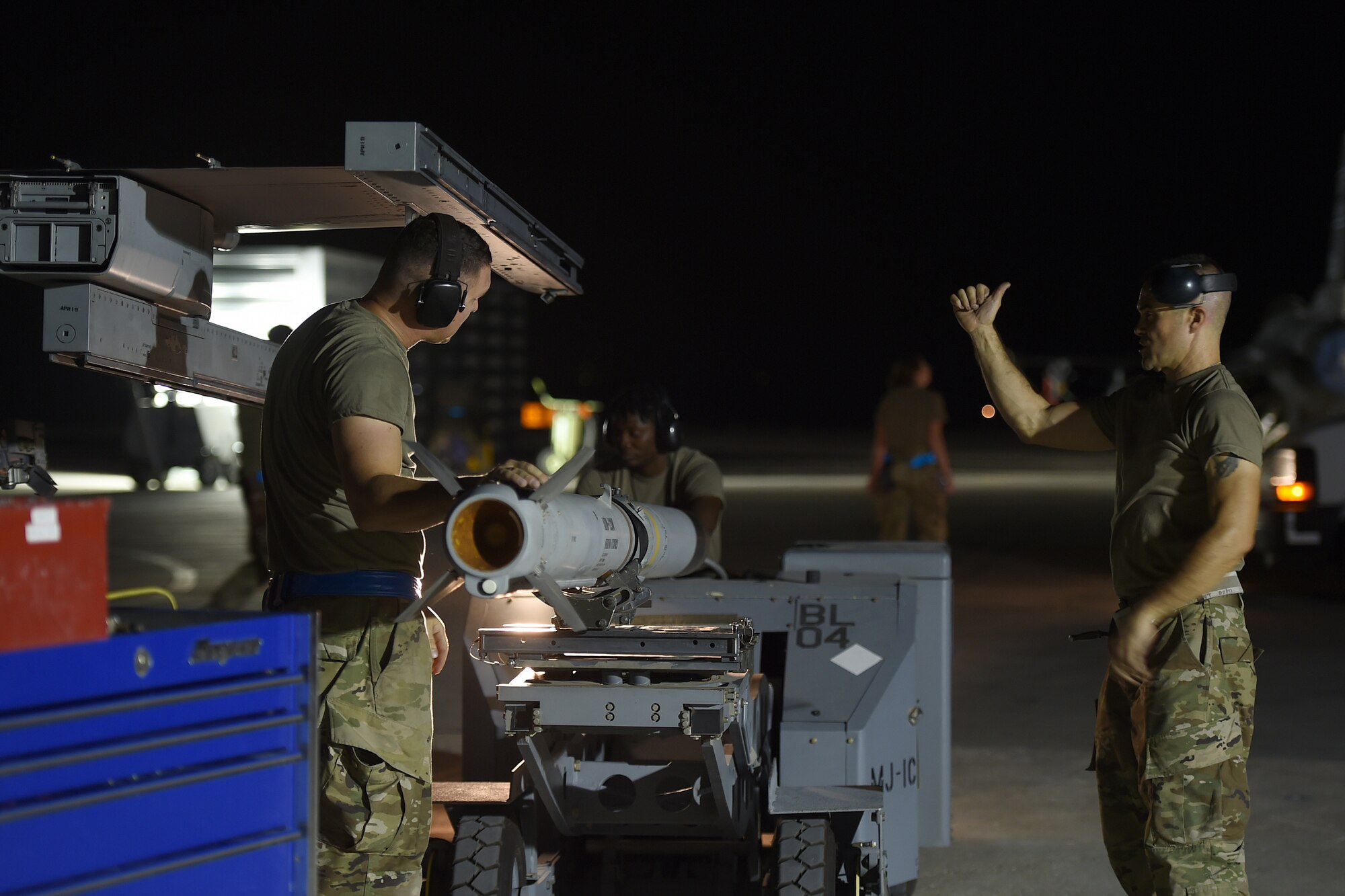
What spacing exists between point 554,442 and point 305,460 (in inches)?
970

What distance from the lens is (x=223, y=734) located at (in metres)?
2.25

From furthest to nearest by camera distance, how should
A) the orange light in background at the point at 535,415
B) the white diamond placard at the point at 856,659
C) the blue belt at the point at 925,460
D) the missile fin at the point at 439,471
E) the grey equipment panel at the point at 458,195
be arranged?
the orange light in background at the point at 535,415
the blue belt at the point at 925,460
the white diamond placard at the point at 856,659
the grey equipment panel at the point at 458,195
the missile fin at the point at 439,471

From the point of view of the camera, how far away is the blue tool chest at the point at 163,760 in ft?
6.48

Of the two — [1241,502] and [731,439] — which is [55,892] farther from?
[731,439]

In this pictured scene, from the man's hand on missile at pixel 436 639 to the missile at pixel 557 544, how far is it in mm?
357

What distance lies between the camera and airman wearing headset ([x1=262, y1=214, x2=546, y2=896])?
2.96 m

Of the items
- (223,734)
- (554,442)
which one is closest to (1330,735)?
(223,734)

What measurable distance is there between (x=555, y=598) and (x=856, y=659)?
1.61m

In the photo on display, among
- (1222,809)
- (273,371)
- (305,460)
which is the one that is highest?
(273,371)

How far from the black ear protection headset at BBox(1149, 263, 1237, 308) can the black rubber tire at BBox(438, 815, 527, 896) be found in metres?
2.19

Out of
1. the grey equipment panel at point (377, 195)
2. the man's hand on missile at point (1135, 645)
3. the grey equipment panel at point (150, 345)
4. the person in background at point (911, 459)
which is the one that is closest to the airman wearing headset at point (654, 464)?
the grey equipment panel at point (377, 195)

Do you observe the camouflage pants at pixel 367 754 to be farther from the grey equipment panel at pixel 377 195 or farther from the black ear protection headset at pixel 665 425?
the black ear protection headset at pixel 665 425

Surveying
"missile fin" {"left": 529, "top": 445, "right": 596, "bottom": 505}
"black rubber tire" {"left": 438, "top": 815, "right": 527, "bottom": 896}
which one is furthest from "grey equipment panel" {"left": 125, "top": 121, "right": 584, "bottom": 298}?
"black rubber tire" {"left": 438, "top": 815, "right": 527, "bottom": 896}

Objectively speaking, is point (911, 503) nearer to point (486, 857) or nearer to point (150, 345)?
point (486, 857)
